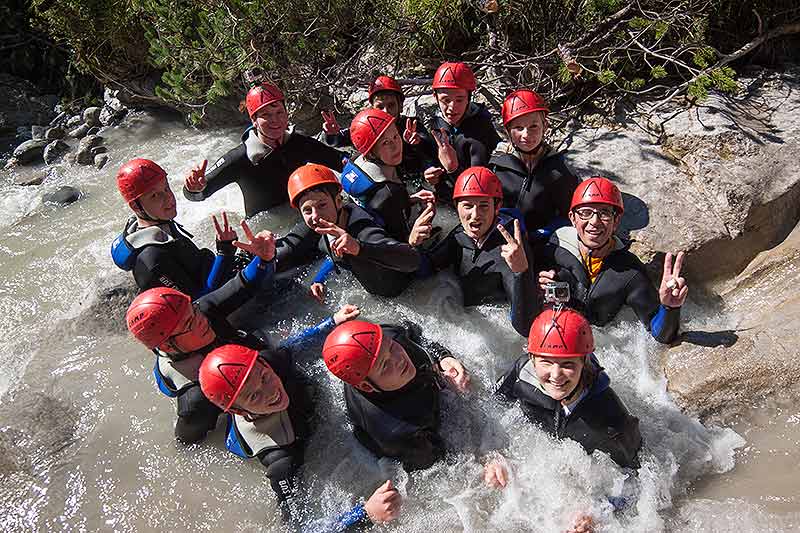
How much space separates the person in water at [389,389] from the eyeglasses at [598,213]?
1.56 meters

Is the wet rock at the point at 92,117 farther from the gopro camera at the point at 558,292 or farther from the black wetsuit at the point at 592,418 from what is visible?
the black wetsuit at the point at 592,418

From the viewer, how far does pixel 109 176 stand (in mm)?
8336

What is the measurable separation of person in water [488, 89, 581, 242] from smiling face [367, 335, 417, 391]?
1.97 m

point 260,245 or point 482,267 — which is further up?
point 260,245

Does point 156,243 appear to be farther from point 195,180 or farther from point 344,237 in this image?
point 344,237

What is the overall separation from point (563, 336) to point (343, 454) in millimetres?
1959

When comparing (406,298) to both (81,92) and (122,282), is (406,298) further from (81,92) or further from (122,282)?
(81,92)

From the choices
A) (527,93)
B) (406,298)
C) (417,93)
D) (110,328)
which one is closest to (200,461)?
(110,328)

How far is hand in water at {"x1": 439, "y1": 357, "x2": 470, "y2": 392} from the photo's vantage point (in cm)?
416

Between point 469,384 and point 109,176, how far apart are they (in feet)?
21.6

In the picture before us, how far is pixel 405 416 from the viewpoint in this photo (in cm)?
354

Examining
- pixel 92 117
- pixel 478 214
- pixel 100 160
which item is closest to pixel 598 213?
pixel 478 214

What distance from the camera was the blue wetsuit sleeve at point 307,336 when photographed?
4.52 meters

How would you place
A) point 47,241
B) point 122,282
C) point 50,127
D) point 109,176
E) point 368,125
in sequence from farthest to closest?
point 50,127
point 109,176
point 47,241
point 122,282
point 368,125
